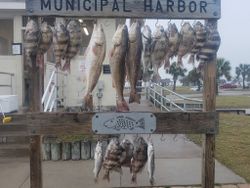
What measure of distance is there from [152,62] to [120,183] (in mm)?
3191

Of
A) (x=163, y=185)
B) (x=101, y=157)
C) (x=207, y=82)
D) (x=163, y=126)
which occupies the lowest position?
(x=163, y=185)

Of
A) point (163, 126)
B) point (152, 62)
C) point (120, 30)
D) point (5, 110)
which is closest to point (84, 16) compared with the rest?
point (120, 30)

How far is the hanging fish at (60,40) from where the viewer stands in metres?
4.39

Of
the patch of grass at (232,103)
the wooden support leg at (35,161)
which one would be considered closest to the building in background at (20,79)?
the wooden support leg at (35,161)

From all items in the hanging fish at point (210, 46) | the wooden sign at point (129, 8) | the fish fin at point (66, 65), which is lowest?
the fish fin at point (66, 65)

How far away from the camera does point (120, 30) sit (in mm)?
4418

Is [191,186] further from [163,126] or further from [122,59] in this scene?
[122,59]

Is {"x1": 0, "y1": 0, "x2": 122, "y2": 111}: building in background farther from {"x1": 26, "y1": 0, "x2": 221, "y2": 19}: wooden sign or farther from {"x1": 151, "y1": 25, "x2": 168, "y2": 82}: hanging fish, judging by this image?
{"x1": 151, "y1": 25, "x2": 168, "y2": 82}: hanging fish

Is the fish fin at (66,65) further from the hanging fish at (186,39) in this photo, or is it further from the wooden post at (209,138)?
the wooden post at (209,138)

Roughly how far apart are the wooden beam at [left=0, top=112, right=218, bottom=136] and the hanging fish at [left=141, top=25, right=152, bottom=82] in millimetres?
454

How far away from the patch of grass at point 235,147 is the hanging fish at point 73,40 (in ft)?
13.7

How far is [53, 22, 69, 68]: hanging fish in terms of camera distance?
14.4 ft

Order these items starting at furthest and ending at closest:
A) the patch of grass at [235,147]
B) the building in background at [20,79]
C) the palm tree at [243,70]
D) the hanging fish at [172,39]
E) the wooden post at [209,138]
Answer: the palm tree at [243,70] → the building in background at [20,79] → the patch of grass at [235,147] → the wooden post at [209,138] → the hanging fish at [172,39]

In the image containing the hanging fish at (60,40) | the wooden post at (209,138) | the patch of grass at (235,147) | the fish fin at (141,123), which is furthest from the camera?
the patch of grass at (235,147)
